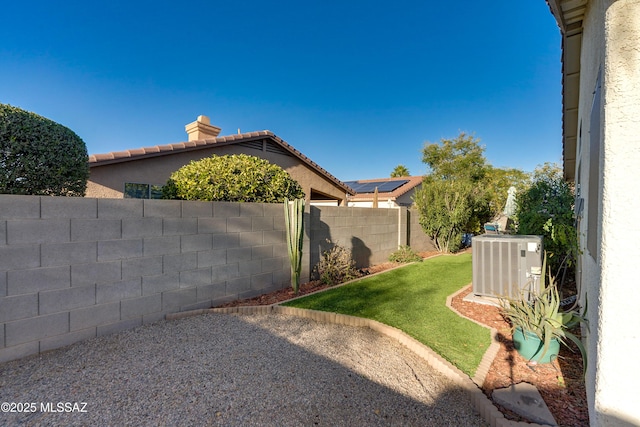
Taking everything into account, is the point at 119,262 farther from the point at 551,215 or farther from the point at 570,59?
the point at 551,215

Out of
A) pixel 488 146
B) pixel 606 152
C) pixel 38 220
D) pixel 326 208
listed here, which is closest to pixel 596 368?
pixel 606 152

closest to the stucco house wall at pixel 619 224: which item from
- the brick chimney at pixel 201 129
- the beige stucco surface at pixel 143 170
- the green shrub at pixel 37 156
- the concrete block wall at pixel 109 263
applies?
the concrete block wall at pixel 109 263

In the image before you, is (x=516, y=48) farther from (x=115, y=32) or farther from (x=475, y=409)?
(x=115, y=32)

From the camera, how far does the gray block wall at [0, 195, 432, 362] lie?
3482 millimetres

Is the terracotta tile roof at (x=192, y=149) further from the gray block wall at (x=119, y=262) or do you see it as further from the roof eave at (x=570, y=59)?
the roof eave at (x=570, y=59)

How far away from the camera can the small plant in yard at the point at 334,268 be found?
23.5 ft

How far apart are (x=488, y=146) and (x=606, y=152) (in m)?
28.9

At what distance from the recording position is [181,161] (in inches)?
393

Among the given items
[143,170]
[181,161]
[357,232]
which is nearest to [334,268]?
[357,232]

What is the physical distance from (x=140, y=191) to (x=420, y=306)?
8884 mm

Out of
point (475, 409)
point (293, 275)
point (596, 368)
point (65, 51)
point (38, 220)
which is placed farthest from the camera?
point (65, 51)

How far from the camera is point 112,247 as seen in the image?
13.7ft

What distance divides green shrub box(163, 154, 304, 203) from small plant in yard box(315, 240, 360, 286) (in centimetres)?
196

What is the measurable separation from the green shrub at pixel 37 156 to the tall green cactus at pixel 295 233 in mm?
3663
